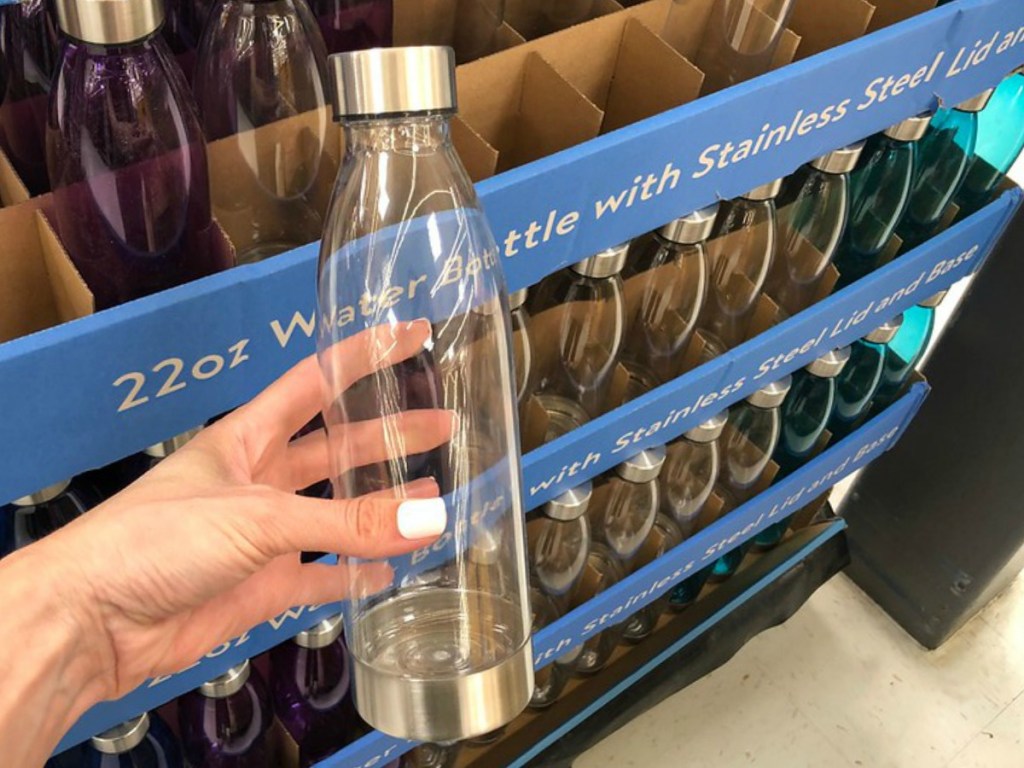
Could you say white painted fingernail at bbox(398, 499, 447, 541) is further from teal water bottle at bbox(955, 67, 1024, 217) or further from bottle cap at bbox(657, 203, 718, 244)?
teal water bottle at bbox(955, 67, 1024, 217)

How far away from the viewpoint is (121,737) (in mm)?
803

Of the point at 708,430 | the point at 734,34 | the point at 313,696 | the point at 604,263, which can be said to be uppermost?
the point at 734,34

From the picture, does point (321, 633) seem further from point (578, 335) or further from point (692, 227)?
point (692, 227)

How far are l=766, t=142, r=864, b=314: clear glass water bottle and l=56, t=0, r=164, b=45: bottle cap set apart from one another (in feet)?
2.48

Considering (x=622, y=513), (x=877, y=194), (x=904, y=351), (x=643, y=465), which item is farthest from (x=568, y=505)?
(x=904, y=351)

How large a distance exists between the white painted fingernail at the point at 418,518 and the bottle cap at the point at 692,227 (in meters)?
0.47

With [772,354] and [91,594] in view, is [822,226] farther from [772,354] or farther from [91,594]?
[91,594]

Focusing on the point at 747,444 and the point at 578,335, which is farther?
the point at 747,444

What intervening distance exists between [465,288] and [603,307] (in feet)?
0.94

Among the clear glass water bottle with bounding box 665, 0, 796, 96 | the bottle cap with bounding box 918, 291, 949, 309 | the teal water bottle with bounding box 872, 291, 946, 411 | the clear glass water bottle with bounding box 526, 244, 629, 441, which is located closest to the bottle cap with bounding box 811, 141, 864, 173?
the clear glass water bottle with bounding box 665, 0, 796, 96

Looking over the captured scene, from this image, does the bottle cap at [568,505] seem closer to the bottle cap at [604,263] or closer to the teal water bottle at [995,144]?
the bottle cap at [604,263]

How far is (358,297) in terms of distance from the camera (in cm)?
68

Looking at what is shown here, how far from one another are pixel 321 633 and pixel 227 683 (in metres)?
0.09

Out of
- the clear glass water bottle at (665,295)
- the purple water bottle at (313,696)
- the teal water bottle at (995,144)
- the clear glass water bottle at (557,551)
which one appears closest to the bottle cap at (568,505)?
the clear glass water bottle at (557,551)
